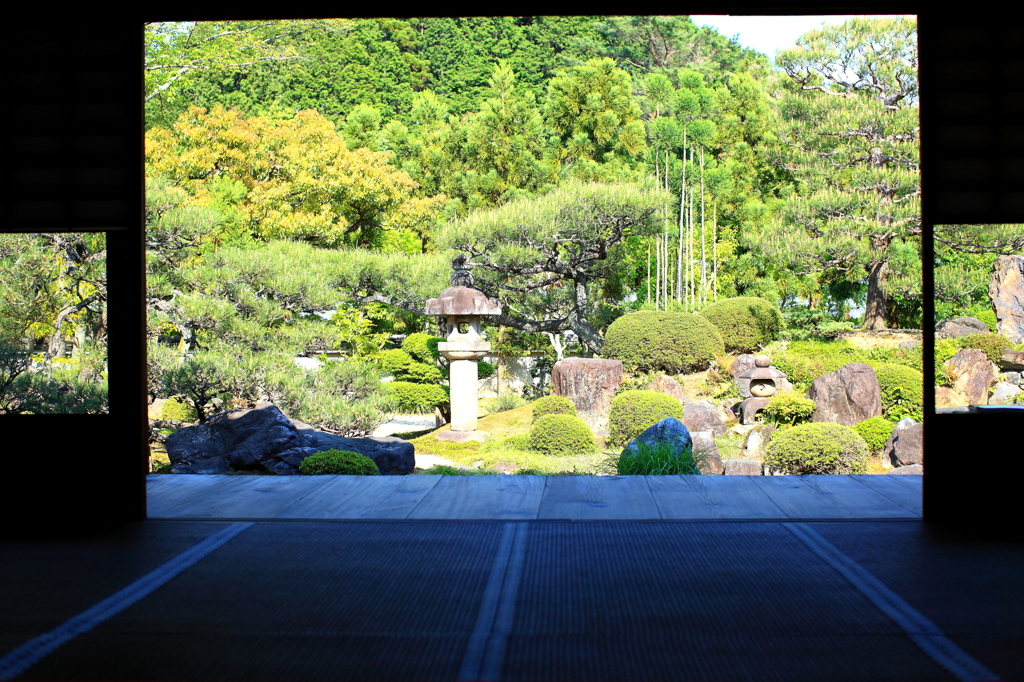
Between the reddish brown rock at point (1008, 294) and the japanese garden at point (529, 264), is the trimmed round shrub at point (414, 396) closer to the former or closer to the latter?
the japanese garden at point (529, 264)

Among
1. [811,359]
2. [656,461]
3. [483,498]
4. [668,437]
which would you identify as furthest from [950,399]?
[483,498]

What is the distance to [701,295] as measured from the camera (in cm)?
1415

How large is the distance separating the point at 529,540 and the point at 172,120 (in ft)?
43.9

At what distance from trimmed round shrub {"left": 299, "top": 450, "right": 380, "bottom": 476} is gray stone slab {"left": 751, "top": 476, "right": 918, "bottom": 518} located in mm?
2645

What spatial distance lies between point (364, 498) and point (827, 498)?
6.15ft

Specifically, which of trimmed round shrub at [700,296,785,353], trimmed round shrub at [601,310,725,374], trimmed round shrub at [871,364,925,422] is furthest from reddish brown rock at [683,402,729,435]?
trimmed round shrub at [700,296,785,353]

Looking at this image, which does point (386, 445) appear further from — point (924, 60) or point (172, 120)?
point (172, 120)

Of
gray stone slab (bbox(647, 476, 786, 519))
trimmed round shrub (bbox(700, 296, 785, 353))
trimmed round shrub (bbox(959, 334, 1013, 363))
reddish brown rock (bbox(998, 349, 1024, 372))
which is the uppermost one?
trimmed round shrub (bbox(700, 296, 785, 353))

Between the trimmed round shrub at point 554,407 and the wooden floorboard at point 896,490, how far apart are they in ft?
20.1

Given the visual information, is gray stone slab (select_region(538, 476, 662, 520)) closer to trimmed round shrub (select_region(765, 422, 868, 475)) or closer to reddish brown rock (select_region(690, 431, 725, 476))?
trimmed round shrub (select_region(765, 422, 868, 475))

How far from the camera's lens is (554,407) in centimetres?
1008

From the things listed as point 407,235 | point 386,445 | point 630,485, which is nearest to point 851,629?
point 630,485

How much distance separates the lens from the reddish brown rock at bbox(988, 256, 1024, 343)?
39.6ft

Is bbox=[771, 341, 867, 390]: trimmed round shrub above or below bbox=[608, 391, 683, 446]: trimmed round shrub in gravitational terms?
above
